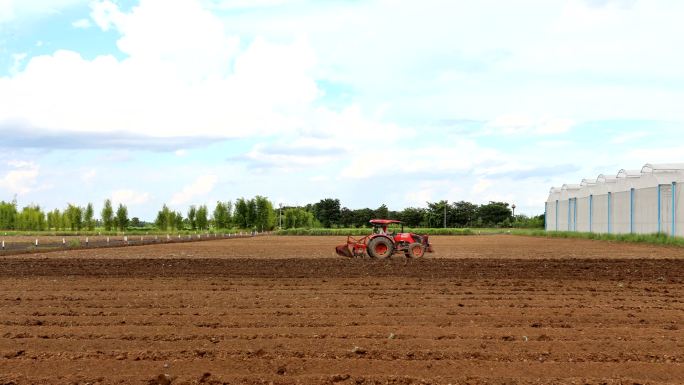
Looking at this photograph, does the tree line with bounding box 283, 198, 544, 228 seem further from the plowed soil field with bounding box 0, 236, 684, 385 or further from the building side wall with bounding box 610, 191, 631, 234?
the plowed soil field with bounding box 0, 236, 684, 385

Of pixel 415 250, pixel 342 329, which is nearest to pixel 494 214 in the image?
pixel 415 250

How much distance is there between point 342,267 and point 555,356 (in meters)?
12.7

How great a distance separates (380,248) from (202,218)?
75291mm

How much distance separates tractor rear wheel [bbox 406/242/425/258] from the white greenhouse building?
2211 cm

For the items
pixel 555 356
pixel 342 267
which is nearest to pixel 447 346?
pixel 555 356

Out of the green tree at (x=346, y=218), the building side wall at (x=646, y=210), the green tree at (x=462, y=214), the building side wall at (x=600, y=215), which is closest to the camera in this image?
the building side wall at (x=646, y=210)

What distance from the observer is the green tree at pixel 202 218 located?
3792 inches

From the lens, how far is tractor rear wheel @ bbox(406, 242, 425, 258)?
24312 mm

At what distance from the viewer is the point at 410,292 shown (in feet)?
47.0

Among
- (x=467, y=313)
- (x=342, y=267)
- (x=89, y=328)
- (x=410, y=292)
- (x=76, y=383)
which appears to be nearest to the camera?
(x=76, y=383)

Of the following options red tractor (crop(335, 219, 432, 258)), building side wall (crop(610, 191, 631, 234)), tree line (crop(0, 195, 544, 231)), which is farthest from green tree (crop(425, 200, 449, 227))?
red tractor (crop(335, 219, 432, 258))

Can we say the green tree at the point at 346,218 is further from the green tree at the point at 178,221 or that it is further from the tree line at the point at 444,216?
the green tree at the point at 178,221

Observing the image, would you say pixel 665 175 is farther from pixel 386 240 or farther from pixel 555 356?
pixel 555 356

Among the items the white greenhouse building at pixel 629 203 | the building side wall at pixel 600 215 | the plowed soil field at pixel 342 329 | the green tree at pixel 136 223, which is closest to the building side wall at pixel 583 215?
the white greenhouse building at pixel 629 203
